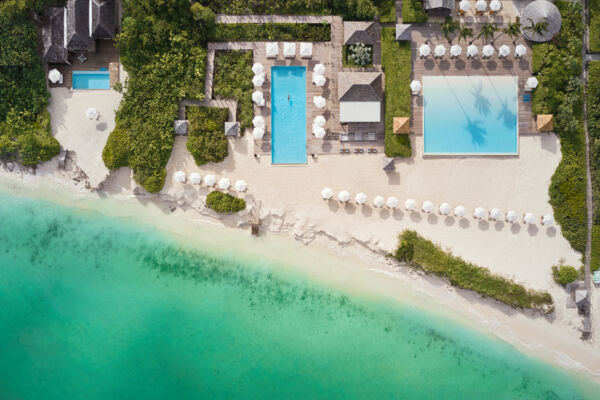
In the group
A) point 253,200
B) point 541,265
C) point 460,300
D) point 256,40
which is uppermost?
point 256,40

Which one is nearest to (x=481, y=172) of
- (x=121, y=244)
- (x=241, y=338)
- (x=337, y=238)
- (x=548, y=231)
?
(x=548, y=231)

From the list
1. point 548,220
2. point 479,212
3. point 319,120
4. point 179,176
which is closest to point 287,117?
point 319,120

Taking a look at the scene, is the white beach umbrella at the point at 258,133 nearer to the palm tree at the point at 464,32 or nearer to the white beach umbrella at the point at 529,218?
the palm tree at the point at 464,32

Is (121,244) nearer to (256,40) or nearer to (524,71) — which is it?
(256,40)

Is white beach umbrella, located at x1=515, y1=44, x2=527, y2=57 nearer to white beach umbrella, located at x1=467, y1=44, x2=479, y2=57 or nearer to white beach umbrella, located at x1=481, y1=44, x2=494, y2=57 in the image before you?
white beach umbrella, located at x1=481, y1=44, x2=494, y2=57

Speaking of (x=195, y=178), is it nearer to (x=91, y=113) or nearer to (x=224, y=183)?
(x=224, y=183)

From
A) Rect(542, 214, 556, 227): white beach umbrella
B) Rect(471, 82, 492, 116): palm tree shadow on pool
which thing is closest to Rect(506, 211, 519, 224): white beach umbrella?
Rect(542, 214, 556, 227): white beach umbrella

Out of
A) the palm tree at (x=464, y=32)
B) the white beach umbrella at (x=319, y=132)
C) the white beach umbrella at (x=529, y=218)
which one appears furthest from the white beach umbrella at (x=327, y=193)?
the palm tree at (x=464, y=32)
